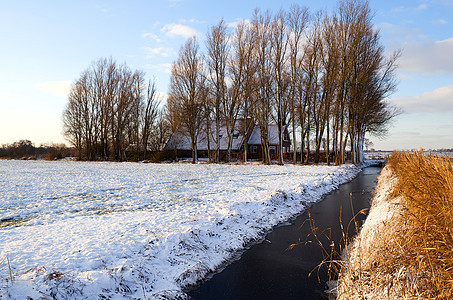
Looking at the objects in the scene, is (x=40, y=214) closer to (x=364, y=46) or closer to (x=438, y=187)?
(x=438, y=187)

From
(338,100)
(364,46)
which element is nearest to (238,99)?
(338,100)

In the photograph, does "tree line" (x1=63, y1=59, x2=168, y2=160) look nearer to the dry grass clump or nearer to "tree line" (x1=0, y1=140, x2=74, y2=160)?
"tree line" (x1=0, y1=140, x2=74, y2=160)

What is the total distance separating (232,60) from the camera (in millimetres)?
38438

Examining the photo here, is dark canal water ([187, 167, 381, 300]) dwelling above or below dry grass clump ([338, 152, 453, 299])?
below

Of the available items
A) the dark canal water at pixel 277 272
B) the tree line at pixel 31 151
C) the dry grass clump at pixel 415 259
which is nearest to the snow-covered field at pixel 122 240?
the dark canal water at pixel 277 272

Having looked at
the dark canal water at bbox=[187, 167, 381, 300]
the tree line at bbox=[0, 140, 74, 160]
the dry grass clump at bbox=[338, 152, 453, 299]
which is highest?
the tree line at bbox=[0, 140, 74, 160]

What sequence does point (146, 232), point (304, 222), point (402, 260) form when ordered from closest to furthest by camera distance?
point (402, 260) → point (146, 232) → point (304, 222)

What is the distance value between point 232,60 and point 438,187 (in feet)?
118

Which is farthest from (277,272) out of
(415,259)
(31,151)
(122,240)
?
(31,151)

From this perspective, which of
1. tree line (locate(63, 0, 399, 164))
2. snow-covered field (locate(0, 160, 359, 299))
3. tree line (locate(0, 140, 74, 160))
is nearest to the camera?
snow-covered field (locate(0, 160, 359, 299))

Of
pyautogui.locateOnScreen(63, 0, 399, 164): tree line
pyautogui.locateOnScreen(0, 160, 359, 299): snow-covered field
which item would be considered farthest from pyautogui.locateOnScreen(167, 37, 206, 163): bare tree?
pyautogui.locateOnScreen(0, 160, 359, 299): snow-covered field

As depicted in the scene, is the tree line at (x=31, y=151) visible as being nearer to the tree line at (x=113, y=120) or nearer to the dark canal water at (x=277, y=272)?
the tree line at (x=113, y=120)

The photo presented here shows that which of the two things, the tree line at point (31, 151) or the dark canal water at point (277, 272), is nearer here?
the dark canal water at point (277, 272)

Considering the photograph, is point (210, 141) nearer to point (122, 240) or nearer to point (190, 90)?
point (190, 90)
